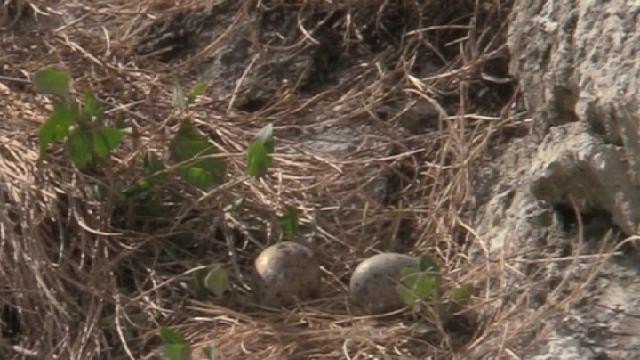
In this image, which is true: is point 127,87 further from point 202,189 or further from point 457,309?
point 457,309

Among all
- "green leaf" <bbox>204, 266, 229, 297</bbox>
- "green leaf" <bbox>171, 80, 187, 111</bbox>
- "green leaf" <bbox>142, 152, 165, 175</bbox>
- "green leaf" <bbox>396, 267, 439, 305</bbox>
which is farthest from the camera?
"green leaf" <bbox>171, 80, 187, 111</bbox>

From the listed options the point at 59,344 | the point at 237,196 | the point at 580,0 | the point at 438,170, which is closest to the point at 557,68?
the point at 580,0

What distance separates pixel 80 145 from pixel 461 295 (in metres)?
0.71

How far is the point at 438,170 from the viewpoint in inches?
109

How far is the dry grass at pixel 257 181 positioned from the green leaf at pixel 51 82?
0.20 m

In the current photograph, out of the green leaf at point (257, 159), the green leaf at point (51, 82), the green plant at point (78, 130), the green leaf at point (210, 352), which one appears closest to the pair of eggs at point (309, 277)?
the green leaf at point (257, 159)

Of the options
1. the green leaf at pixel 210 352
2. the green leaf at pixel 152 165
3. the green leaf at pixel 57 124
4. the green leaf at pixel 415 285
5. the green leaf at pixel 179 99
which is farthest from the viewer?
the green leaf at pixel 179 99

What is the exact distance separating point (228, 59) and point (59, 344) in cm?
92

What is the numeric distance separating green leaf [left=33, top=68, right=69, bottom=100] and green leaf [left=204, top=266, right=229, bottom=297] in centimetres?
40

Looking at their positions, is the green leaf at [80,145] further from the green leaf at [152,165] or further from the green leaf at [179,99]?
the green leaf at [179,99]

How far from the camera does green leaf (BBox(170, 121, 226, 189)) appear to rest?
2.62 meters

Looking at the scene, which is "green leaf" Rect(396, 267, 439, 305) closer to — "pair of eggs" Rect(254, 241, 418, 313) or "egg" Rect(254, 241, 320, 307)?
"pair of eggs" Rect(254, 241, 418, 313)

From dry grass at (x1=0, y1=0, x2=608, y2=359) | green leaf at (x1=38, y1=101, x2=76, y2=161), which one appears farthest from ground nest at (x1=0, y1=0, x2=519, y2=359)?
green leaf at (x1=38, y1=101, x2=76, y2=161)

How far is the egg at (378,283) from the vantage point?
94.2 inches
